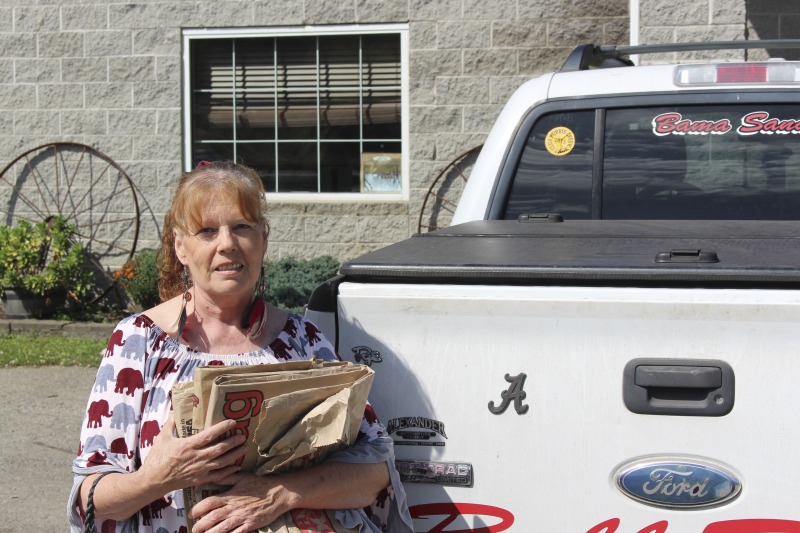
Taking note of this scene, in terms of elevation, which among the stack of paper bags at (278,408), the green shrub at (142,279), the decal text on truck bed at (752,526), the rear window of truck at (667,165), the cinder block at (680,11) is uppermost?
the cinder block at (680,11)

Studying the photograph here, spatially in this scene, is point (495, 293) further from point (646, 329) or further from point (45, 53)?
point (45, 53)

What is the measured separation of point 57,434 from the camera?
634 cm

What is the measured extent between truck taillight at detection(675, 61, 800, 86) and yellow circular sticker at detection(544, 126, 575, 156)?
1.38ft

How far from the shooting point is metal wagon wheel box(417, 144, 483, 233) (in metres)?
9.20

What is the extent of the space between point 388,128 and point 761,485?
7773 mm

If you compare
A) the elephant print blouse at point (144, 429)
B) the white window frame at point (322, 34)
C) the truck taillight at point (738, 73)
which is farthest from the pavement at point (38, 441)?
the truck taillight at point (738, 73)

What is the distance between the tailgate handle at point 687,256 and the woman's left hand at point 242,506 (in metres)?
1.00

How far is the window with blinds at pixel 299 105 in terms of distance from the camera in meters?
9.50

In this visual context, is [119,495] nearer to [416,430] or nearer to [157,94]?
[416,430]

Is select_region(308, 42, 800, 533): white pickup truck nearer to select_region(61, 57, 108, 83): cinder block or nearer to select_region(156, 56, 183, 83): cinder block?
select_region(156, 56, 183, 83): cinder block

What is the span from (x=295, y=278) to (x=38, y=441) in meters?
2.96

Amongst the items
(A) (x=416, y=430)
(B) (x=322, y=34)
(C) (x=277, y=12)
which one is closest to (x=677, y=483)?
(A) (x=416, y=430)

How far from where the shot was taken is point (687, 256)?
7.57ft

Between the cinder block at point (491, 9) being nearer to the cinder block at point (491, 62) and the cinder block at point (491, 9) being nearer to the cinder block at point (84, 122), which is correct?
the cinder block at point (491, 62)
